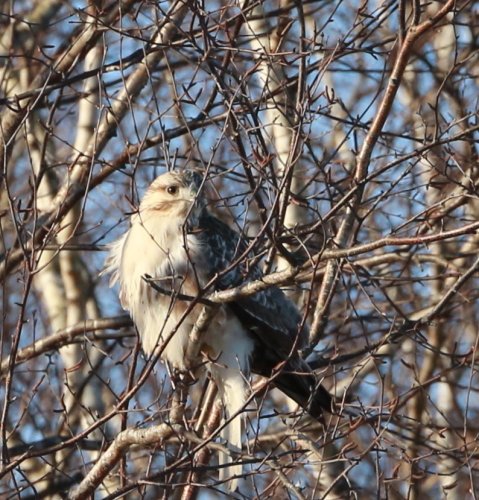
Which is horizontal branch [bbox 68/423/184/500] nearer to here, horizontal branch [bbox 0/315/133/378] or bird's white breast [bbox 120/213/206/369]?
bird's white breast [bbox 120/213/206/369]

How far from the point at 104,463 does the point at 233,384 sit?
1.43 m

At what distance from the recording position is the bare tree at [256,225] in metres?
5.10

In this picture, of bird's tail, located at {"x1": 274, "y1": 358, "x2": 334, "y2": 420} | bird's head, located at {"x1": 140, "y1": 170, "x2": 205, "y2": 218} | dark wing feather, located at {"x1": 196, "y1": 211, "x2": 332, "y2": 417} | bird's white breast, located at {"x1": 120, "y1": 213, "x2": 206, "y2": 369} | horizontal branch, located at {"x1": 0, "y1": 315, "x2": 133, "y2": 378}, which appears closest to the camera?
bird's tail, located at {"x1": 274, "y1": 358, "x2": 334, "y2": 420}

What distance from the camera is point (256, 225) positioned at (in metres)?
10.2

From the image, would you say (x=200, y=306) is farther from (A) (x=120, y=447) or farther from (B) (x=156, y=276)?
(A) (x=120, y=447)

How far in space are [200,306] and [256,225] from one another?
385cm

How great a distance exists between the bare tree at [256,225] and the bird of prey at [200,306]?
0.18m

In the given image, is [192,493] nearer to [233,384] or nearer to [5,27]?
[233,384]

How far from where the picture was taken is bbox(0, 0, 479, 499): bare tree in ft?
16.7

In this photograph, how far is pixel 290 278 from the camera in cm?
459

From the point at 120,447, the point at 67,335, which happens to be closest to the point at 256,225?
the point at 67,335

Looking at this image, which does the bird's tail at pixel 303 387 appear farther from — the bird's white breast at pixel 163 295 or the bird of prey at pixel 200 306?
the bird's white breast at pixel 163 295

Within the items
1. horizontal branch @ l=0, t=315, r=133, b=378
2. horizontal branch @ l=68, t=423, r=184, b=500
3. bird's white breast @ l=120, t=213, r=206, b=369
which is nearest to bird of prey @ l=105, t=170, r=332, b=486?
bird's white breast @ l=120, t=213, r=206, b=369

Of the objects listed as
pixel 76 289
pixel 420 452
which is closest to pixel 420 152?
pixel 420 452
